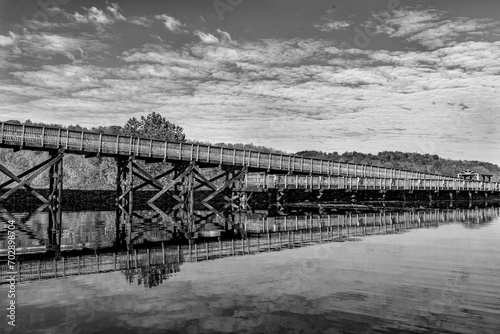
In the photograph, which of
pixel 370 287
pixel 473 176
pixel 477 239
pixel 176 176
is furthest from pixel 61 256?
pixel 473 176

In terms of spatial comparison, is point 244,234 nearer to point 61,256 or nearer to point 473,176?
point 61,256

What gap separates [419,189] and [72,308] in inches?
2275

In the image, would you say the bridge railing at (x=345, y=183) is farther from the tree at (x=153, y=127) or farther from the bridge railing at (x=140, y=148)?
the tree at (x=153, y=127)

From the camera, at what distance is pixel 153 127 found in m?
78.4

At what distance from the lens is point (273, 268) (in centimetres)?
1241

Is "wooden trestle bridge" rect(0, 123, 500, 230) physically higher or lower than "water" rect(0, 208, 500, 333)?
higher

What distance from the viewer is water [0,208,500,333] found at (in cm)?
752

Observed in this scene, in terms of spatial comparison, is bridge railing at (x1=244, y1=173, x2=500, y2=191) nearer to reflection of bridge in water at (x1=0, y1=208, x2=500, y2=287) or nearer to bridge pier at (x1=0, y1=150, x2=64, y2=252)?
bridge pier at (x1=0, y1=150, x2=64, y2=252)

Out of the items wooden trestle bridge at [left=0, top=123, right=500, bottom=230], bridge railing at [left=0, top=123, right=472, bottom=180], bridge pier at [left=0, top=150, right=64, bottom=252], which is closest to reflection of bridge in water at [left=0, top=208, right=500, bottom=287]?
bridge pier at [left=0, top=150, right=64, bottom=252]

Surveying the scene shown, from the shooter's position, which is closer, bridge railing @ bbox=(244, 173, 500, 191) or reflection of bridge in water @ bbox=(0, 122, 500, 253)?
reflection of bridge in water @ bbox=(0, 122, 500, 253)

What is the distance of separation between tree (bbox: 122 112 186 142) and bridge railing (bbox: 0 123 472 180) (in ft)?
114

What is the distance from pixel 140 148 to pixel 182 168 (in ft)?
17.6

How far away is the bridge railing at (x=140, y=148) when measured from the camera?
3216cm

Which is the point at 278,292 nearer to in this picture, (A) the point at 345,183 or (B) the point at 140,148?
(B) the point at 140,148
